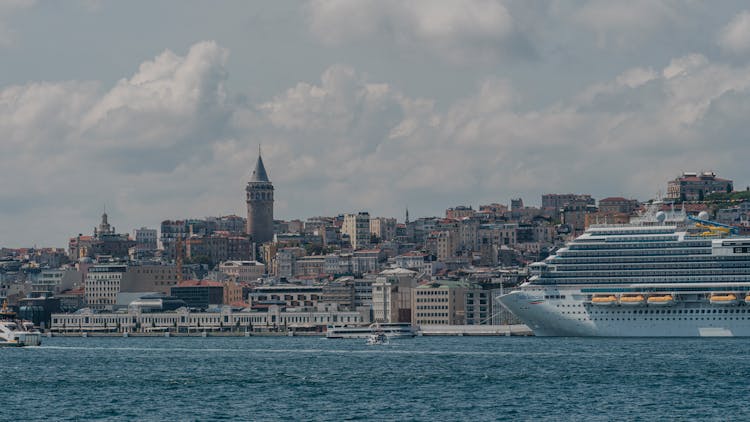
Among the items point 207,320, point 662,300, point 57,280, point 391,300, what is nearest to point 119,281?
point 57,280

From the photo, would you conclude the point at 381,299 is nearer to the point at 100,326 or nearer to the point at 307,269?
the point at 100,326

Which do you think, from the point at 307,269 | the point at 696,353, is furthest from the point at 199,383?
the point at 307,269

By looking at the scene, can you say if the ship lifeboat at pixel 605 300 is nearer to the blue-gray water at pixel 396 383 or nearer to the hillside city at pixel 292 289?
the blue-gray water at pixel 396 383

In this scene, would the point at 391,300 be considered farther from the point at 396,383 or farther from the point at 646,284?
the point at 396,383

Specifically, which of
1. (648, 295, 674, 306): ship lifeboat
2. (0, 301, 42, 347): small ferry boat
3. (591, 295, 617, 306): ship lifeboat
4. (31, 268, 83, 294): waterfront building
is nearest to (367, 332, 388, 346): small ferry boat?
(591, 295, 617, 306): ship lifeboat

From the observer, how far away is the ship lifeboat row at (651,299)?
98562 mm

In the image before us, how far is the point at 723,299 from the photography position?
98.6 metres

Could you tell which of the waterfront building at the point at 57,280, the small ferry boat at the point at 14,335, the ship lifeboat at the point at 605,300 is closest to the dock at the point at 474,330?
the ship lifeboat at the point at 605,300

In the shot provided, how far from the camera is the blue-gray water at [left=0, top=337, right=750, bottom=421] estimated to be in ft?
175

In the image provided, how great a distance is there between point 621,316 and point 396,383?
3849 centimetres

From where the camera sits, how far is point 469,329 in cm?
12975

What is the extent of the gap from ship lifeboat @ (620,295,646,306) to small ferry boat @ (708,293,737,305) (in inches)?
152

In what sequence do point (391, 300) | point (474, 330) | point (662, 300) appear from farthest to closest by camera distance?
point (391, 300)
point (474, 330)
point (662, 300)

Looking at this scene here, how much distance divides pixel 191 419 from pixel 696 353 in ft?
122
